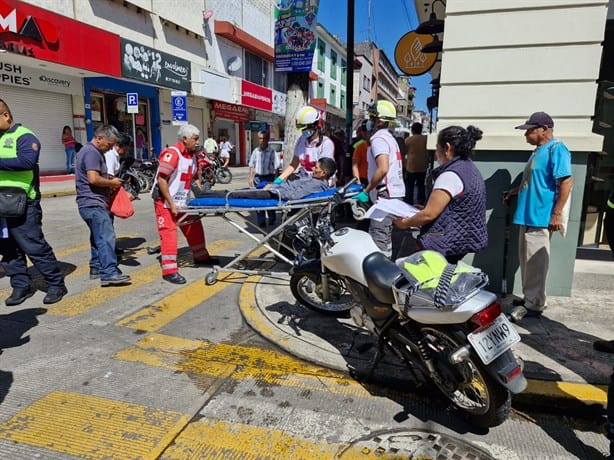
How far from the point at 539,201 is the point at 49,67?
17010 mm

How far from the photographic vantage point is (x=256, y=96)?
2917cm

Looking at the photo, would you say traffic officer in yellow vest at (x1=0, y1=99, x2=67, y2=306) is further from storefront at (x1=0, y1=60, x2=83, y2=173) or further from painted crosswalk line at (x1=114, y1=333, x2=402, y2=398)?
storefront at (x1=0, y1=60, x2=83, y2=173)

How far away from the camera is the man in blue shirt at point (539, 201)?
12.9 feet

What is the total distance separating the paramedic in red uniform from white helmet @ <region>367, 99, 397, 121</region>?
6.84 feet

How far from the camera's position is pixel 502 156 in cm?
479

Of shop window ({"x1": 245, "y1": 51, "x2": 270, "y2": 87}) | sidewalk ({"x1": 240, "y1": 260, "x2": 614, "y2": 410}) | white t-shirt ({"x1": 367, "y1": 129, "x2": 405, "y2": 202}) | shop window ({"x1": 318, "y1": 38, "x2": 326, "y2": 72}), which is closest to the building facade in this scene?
sidewalk ({"x1": 240, "y1": 260, "x2": 614, "y2": 410})

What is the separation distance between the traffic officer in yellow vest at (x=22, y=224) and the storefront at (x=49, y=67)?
1145 centimetres

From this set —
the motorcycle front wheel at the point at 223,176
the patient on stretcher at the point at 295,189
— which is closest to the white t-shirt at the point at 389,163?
the patient on stretcher at the point at 295,189

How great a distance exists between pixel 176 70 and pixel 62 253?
653 inches

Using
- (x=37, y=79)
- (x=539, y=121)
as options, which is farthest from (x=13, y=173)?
(x=37, y=79)

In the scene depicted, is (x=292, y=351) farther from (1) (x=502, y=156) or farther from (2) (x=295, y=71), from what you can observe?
(2) (x=295, y=71)

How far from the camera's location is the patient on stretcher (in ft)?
16.1

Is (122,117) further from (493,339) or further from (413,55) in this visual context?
(493,339)

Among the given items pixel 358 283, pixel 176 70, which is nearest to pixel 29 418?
pixel 358 283
